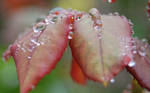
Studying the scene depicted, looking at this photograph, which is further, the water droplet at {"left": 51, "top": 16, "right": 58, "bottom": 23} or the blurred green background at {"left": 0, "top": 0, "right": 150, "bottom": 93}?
the blurred green background at {"left": 0, "top": 0, "right": 150, "bottom": 93}

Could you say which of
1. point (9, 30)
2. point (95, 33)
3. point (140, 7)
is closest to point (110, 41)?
point (95, 33)

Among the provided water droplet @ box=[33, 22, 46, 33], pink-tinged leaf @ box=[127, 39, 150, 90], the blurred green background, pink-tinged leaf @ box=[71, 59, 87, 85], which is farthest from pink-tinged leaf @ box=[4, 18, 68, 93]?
the blurred green background

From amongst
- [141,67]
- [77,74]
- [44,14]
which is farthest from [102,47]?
[44,14]

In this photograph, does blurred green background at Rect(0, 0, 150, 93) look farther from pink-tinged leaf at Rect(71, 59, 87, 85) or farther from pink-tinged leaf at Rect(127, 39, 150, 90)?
pink-tinged leaf at Rect(127, 39, 150, 90)

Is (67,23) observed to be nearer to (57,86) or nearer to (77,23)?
(77,23)

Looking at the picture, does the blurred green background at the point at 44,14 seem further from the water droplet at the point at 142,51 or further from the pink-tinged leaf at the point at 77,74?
the water droplet at the point at 142,51

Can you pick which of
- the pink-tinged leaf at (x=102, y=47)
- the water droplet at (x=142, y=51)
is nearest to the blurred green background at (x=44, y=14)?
the water droplet at (x=142, y=51)
